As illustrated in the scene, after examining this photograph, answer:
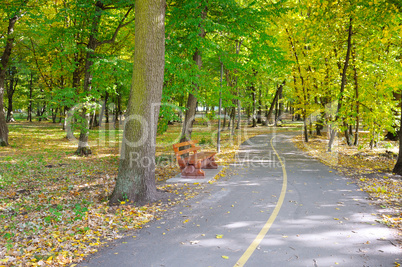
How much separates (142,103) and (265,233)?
4079mm

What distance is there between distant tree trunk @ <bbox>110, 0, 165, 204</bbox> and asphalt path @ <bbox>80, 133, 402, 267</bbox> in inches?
51.1

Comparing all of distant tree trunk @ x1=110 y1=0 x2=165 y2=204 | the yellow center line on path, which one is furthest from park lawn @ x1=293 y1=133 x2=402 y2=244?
distant tree trunk @ x1=110 y1=0 x2=165 y2=204

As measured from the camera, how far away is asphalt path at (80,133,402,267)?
423 centimetres

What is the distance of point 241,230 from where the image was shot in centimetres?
531

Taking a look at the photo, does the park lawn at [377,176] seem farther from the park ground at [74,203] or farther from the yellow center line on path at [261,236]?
the yellow center line on path at [261,236]

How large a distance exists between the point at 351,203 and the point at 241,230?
11.5 feet

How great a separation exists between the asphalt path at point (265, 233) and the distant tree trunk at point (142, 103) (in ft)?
4.26

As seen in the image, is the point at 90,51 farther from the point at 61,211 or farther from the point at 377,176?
the point at 377,176

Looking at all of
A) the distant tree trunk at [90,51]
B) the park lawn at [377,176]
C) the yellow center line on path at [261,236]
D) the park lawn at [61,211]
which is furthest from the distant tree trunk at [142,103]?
the distant tree trunk at [90,51]

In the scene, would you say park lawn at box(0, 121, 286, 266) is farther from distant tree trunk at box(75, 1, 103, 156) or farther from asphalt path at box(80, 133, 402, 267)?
distant tree trunk at box(75, 1, 103, 156)

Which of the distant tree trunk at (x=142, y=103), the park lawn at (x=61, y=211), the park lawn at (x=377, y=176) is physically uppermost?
the distant tree trunk at (x=142, y=103)

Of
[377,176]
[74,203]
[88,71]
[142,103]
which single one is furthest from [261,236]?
[88,71]

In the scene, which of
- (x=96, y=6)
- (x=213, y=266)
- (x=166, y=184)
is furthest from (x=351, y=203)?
(x=96, y=6)

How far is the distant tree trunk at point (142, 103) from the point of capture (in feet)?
22.2
